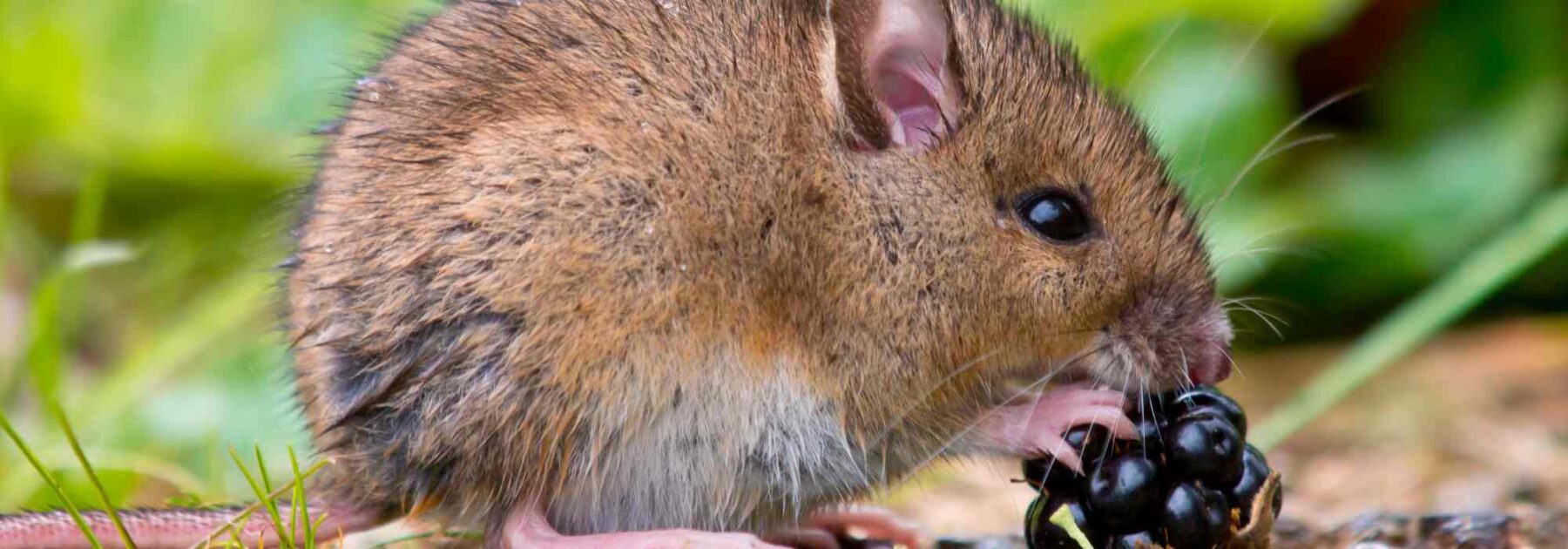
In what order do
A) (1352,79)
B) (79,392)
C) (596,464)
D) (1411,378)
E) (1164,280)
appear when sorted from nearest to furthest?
(596,464)
(1164,280)
(79,392)
(1411,378)
(1352,79)

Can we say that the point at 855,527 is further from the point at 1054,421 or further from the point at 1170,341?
the point at 1170,341

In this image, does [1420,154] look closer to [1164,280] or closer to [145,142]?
[1164,280]

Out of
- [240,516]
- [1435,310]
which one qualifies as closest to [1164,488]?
[240,516]

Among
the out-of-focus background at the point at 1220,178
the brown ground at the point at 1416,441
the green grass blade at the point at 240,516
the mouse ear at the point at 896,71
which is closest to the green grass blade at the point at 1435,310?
the brown ground at the point at 1416,441

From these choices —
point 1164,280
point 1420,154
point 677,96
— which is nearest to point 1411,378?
point 1420,154

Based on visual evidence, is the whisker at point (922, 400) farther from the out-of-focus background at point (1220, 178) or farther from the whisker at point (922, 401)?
the out-of-focus background at point (1220, 178)

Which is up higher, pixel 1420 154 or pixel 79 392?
pixel 1420 154
